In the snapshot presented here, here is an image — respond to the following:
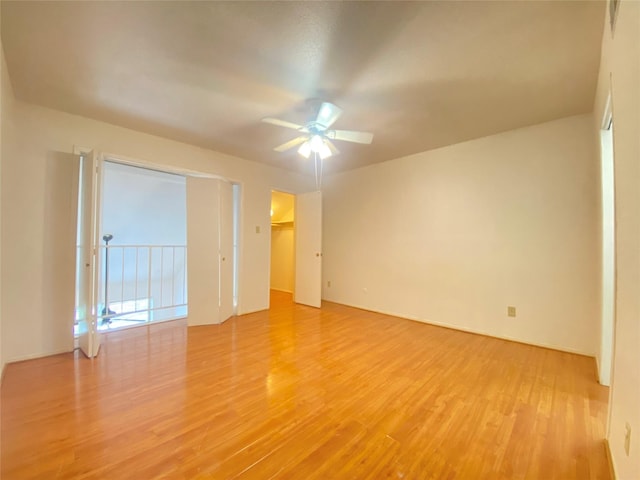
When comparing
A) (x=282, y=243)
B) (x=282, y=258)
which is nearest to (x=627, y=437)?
(x=282, y=258)

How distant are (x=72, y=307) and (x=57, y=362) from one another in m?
0.52

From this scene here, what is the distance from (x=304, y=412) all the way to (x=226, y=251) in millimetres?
2594

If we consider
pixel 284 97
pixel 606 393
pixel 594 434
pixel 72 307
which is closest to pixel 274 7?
pixel 284 97

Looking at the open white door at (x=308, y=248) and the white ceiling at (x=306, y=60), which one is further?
the open white door at (x=308, y=248)

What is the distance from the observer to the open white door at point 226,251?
3.70 meters

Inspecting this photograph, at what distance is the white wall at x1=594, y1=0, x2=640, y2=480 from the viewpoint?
3.28ft

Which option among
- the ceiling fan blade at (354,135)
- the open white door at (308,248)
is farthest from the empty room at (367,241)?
the open white door at (308,248)

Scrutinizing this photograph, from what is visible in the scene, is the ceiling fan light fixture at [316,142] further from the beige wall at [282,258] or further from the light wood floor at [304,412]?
the beige wall at [282,258]

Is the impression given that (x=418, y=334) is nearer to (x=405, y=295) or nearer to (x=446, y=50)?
(x=405, y=295)

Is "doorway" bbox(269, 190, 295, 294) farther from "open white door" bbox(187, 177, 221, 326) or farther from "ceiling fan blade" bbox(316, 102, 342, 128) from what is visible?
"ceiling fan blade" bbox(316, 102, 342, 128)

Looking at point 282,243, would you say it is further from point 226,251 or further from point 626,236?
point 626,236

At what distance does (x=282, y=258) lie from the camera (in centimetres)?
610

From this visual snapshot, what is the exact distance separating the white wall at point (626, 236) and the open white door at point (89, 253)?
365 centimetres

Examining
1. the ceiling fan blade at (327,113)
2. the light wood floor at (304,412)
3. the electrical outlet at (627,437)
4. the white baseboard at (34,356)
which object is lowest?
the light wood floor at (304,412)
